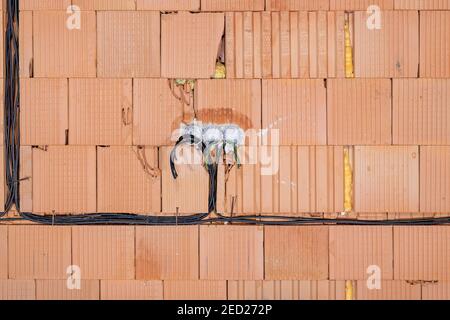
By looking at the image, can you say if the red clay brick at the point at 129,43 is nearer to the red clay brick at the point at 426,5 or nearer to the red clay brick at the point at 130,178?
the red clay brick at the point at 130,178

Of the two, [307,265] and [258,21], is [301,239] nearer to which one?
[307,265]

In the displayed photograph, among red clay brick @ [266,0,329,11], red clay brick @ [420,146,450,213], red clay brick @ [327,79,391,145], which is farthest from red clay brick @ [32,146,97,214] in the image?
red clay brick @ [420,146,450,213]

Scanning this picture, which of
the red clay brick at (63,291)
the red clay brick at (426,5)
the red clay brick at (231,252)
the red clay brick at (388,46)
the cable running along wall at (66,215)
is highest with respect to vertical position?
the red clay brick at (426,5)

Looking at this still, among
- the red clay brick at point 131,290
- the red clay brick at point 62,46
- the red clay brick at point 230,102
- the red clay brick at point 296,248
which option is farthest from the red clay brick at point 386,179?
the red clay brick at point 62,46

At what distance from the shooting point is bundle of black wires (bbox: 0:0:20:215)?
2520 mm

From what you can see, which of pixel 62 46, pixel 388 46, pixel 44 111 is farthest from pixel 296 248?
pixel 62 46

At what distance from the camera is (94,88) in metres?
2.51

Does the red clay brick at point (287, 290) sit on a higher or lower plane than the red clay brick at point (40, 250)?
lower

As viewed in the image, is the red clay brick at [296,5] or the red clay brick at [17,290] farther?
the red clay brick at [17,290]

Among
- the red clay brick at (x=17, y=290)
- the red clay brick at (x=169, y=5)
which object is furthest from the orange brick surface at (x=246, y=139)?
the red clay brick at (x=17, y=290)

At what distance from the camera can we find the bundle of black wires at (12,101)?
2.52m

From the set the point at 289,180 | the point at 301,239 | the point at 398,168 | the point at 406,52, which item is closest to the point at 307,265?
the point at 301,239

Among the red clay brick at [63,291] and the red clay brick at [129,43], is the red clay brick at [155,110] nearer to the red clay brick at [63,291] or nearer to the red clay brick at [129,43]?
the red clay brick at [129,43]

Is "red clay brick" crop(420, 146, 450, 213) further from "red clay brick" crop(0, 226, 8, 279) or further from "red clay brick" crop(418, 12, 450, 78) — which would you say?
"red clay brick" crop(0, 226, 8, 279)
